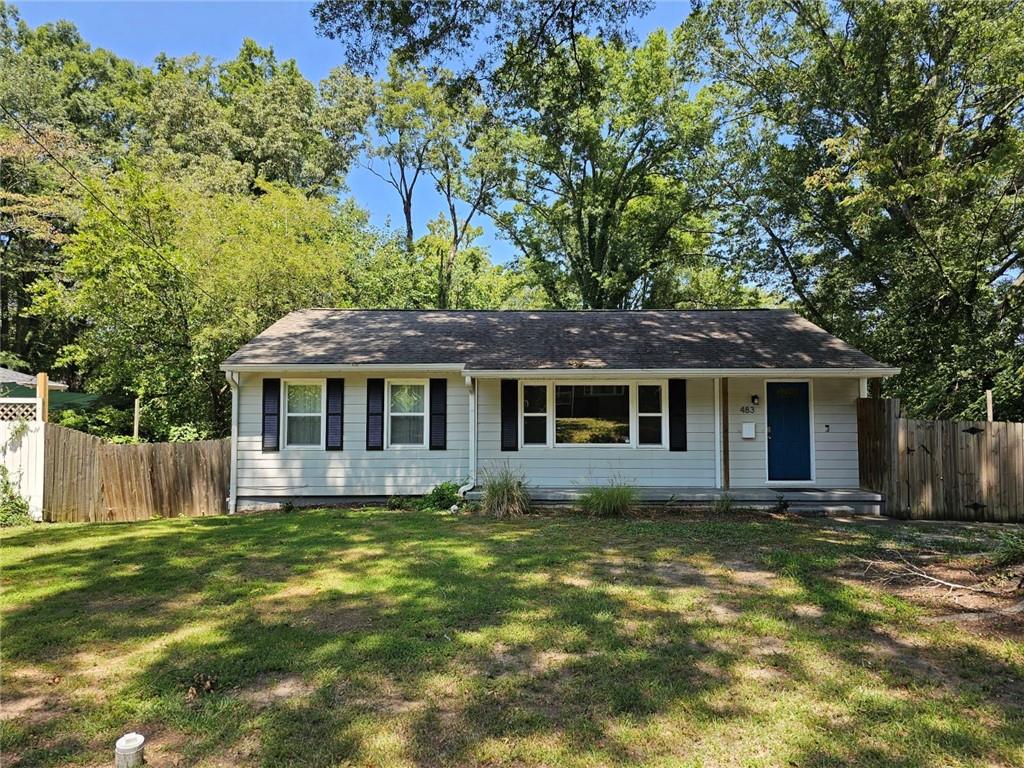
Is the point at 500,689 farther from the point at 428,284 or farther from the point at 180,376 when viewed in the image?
the point at 428,284

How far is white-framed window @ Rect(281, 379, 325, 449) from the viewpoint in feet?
35.2

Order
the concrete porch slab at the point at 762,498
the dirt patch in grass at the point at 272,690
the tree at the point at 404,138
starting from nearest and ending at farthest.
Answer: the dirt patch in grass at the point at 272,690 → the concrete porch slab at the point at 762,498 → the tree at the point at 404,138

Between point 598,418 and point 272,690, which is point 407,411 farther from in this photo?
point 272,690

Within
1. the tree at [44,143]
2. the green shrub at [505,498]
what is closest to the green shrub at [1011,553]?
the green shrub at [505,498]

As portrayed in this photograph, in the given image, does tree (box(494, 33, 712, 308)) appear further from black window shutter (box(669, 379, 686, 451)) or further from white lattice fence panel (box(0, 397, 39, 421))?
white lattice fence panel (box(0, 397, 39, 421))

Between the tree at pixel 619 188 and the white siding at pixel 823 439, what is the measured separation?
12971 mm

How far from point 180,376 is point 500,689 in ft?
44.4

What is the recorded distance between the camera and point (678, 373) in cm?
1008

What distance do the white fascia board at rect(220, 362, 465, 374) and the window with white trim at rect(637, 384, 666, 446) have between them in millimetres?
3565

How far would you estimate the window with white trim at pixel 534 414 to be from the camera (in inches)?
427

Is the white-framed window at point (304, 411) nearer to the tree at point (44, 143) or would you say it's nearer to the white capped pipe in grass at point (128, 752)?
the white capped pipe in grass at point (128, 752)

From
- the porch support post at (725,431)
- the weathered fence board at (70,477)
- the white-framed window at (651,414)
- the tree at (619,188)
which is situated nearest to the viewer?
the weathered fence board at (70,477)

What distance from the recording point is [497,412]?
10898mm

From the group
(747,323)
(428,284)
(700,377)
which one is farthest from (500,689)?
(428,284)
